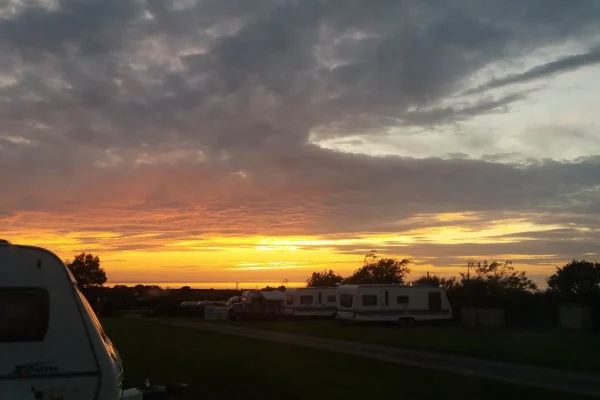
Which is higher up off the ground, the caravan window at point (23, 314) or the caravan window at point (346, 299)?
the caravan window at point (346, 299)

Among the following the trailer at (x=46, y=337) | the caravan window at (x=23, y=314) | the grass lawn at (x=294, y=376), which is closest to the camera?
the trailer at (x=46, y=337)

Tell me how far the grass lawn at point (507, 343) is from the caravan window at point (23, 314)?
56.9 ft

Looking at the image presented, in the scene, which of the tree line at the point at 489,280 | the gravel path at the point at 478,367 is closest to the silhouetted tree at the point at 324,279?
the tree line at the point at 489,280

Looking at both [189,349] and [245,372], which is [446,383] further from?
[189,349]

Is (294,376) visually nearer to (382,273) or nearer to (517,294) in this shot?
(517,294)

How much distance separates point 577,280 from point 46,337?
171 ft

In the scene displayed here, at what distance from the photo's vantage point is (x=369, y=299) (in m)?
42.0

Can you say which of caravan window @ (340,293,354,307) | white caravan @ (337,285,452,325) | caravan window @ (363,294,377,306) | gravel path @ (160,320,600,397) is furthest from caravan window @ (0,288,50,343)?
caravan window @ (340,293,354,307)

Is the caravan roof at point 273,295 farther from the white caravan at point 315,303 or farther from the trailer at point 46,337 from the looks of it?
the trailer at point 46,337

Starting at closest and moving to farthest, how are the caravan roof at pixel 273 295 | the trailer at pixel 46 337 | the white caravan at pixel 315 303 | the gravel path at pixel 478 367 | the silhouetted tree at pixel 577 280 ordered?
the trailer at pixel 46 337, the gravel path at pixel 478 367, the silhouetted tree at pixel 577 280, the white caravan at pixel 315 303, the caravan roof at pixel 273 295

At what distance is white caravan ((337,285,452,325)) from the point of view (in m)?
41.8

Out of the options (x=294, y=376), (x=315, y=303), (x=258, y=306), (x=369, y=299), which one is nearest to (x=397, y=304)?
(x=369, y=299)

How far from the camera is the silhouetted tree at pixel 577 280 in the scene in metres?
41.4

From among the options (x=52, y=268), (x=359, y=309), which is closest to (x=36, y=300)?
(x=52, y=268)
